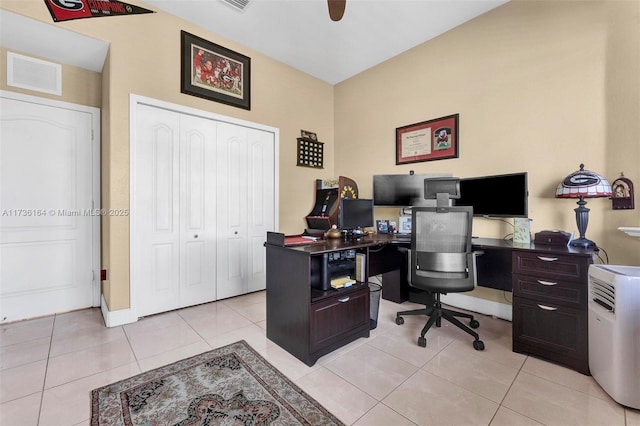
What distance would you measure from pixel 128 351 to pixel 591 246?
147 inches

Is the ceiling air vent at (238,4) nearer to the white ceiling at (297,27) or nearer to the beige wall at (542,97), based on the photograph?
the white ceiling at (297,27)

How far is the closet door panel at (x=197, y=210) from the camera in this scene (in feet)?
10.2

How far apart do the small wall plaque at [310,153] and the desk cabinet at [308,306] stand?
7.08 feet

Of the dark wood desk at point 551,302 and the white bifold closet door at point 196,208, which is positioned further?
the white bifold closet door at point 196,208

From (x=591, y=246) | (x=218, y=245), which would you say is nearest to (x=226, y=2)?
(x=218, y=245)

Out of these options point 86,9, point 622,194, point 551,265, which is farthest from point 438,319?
point 86,9

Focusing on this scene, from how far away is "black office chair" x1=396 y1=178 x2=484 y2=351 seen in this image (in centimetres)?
226

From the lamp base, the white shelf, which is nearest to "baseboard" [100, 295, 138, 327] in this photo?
the lamp base

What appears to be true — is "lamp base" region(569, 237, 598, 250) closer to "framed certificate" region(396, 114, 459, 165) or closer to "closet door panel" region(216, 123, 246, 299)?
"framed certificate" region(396, 114, 459, 165)

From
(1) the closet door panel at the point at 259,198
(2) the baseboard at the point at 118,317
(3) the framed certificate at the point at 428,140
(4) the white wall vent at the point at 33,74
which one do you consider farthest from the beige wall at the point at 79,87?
(3) the framed certificate at the point at 428,140

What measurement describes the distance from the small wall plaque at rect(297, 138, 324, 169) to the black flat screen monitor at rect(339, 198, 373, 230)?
5.10ft

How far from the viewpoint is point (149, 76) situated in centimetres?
285

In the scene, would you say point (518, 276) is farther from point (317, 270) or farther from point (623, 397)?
point (317, 270)

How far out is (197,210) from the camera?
10.5 ft
